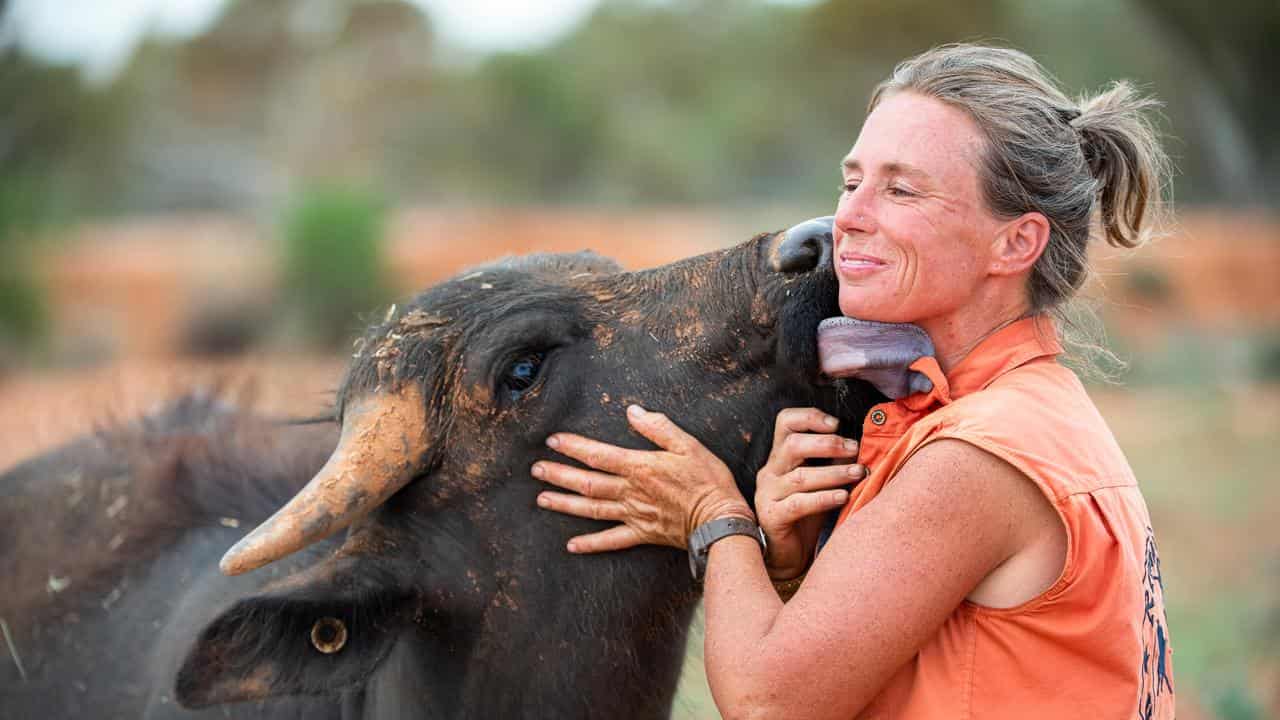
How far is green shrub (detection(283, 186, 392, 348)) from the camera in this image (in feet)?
94.5

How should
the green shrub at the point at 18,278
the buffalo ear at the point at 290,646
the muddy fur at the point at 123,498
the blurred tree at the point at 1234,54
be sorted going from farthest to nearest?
the green shrub at the point at 18,278, the blurred tree at the point at 1234,54, the muddy fur at the point at 123,498, the buffalo ear at the point at 290,646

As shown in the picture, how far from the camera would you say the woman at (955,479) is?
2521mm

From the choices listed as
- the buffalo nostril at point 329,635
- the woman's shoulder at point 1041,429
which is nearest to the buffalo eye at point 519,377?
the buffalo nostril at point 329,635

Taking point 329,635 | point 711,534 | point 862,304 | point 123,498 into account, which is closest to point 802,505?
point 711,534

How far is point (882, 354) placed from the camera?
9.45ft

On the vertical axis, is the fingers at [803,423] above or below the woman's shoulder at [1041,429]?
below

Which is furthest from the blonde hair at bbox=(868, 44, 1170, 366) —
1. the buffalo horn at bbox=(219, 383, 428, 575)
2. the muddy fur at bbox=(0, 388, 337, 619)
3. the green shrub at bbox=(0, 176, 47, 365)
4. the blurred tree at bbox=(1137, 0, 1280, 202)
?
the green shrub at bbox=(0, 176, 47, 365)

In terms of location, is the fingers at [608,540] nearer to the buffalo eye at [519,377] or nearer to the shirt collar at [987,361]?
the buffalo eye at [519,377]

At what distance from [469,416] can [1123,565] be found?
1747mm

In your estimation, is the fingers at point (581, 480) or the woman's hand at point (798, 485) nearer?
the woman's hand at point (798, 485)

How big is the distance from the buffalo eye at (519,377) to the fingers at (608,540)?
17.7 inches

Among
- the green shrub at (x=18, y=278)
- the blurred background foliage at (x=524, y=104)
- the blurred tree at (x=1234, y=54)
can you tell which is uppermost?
the blurred tree at (x=1234, y=54)

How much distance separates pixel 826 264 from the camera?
123 inches

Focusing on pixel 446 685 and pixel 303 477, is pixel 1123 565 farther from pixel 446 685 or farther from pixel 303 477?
pixel 303 477
